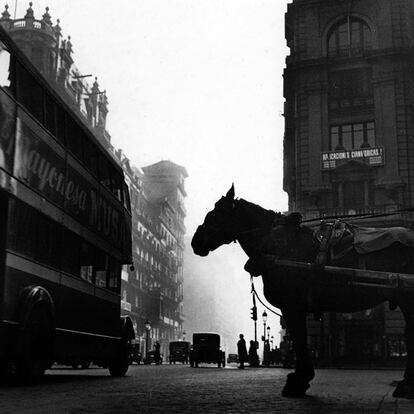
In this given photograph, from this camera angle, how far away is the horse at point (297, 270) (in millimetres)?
8758

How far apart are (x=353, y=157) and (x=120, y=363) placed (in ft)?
107

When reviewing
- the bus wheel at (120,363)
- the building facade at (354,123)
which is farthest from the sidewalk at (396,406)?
the building facade at (354,123)

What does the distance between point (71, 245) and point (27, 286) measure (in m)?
2.25

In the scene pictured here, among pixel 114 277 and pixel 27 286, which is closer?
pixel 27 286

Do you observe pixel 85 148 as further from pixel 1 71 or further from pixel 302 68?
pixel 302 68

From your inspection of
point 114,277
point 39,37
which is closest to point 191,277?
point 39,37

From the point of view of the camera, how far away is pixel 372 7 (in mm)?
49094

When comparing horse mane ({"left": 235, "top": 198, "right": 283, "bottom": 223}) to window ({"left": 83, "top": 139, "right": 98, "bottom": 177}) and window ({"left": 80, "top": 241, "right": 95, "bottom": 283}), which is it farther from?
window ({"left": 83, "top": 139, "right": 98, "bottom": 177})

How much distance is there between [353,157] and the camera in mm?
46469

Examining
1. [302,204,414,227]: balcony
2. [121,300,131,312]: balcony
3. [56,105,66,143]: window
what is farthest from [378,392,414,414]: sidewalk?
[121,300,131,312]: balcony

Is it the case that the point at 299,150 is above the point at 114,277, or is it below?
above

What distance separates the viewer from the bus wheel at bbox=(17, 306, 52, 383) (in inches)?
435

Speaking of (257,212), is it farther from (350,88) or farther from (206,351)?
(350,88)

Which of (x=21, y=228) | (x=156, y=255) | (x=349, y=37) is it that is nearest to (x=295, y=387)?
(x=21, y=228)
